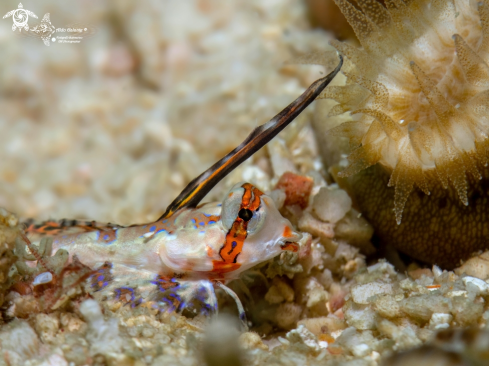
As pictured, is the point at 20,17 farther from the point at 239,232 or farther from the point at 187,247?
the point at 239,232

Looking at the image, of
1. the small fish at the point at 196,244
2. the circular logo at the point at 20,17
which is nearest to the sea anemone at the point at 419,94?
the small fish at the point at 196,244

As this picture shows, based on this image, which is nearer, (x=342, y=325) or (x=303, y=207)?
(x=342, y=325)

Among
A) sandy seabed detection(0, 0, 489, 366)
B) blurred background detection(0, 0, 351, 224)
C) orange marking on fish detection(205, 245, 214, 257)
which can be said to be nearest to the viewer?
orange marking on fish detection(205, 245, 214, 257)

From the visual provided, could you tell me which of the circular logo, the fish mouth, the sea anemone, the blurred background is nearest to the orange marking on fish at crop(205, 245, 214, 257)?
the fish mouth

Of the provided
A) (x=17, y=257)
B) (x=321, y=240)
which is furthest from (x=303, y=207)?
(x=17, y=257)

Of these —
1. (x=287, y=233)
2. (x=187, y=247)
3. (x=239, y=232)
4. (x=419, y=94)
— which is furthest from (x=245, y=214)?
(x=419, y=94)

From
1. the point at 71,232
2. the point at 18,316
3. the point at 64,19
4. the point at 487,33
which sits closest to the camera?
the point at 18,316

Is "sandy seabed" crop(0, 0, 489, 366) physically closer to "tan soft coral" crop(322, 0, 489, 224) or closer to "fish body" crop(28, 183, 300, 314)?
"fish body" crop(28, 183, 300, 314)

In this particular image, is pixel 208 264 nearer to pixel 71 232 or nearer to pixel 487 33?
pixel 71 232
